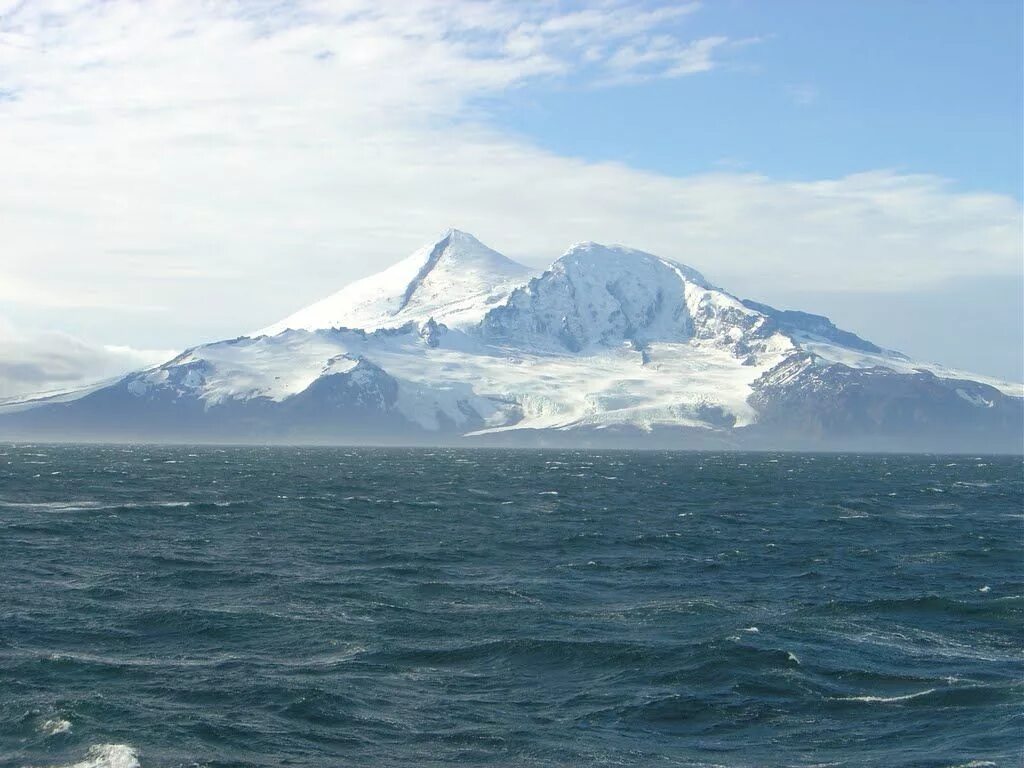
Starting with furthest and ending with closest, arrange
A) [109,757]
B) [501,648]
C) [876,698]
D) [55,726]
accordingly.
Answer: [501,648] < [876,698] < [55,726] < [109,757]

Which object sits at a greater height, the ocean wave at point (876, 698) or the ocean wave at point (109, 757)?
the ocean wave at point (109, 757)

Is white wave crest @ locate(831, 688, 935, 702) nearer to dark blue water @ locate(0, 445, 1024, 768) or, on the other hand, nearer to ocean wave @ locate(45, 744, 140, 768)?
dark blue water @ locate(0, 445, 1024, 768)

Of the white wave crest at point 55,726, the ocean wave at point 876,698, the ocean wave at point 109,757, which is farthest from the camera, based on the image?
the ocean wave at point 876,698

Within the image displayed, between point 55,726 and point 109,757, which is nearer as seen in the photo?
point 109,757

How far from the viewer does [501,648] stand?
56.1 meters

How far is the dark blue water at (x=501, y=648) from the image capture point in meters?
41.6

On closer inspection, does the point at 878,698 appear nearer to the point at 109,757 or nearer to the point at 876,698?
the point at 876,698

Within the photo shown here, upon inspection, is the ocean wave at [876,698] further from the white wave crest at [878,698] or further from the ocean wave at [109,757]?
the ocean wave at [109,757]

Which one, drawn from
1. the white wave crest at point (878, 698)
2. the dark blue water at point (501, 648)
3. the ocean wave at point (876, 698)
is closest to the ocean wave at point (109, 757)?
the dark blue water at point (501, 648)

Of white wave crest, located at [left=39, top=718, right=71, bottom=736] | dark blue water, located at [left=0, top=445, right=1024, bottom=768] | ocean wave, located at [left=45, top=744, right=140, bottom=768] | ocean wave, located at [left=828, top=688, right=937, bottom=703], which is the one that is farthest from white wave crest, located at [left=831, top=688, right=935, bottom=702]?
white wave crest, located at [left=39, top=718, right=71, bottom=736]

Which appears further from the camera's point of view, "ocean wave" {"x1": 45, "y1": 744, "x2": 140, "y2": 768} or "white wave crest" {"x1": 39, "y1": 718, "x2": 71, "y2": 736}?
"white wave crest" {"x1": 39, "y1": 718, "x2": 71, "y2": 736}

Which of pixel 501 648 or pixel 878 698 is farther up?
pixel 501 648

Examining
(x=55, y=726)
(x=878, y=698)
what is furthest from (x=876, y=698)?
(x=55, y=726)

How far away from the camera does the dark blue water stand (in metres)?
41.6
